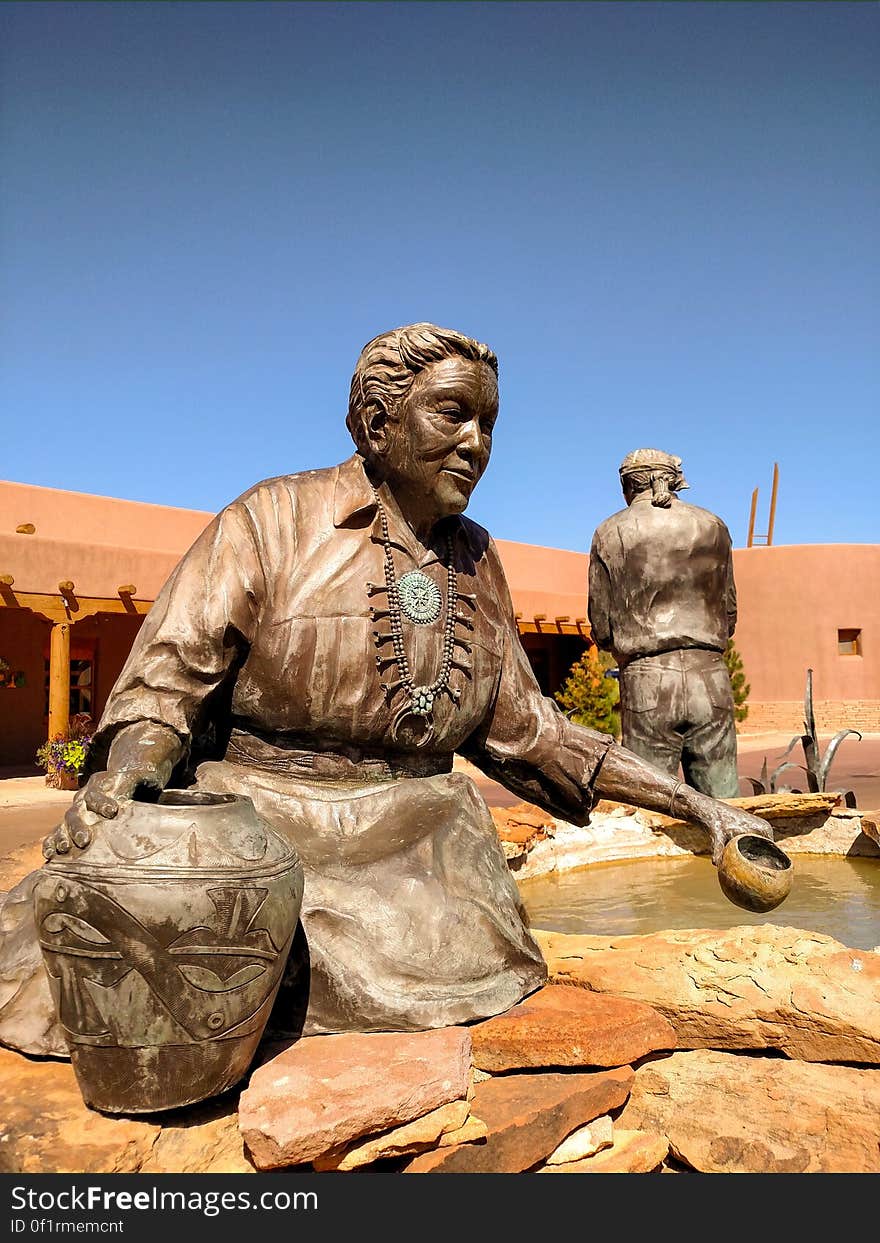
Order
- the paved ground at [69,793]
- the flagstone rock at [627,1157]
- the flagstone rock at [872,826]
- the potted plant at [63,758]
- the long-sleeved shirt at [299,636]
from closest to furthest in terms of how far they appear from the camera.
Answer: the flagstone rock at [627,1157] → the long-sleeved shirt at [299,636] → the flagstone rock at [872,826] → the paved ground at [69,793] → the potted plant at [63,758]

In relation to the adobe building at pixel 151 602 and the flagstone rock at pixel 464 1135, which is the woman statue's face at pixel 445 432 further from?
the adobe building at pixel 151 602

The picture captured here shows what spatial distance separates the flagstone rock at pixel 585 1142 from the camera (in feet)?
5.55

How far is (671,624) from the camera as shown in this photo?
15.9 ft

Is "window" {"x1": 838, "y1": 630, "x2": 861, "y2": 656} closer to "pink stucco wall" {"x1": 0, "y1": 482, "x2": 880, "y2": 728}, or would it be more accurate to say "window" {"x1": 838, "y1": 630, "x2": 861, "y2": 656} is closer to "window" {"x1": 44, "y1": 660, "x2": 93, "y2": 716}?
"pink stucco wall" {"x1": 0, "y1": 482, "x2": 880, "y2": 728}

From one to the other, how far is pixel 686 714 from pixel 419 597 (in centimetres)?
306

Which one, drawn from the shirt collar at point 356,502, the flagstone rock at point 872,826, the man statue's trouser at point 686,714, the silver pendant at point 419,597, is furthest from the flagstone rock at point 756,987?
the flagstone rock at point 872,826

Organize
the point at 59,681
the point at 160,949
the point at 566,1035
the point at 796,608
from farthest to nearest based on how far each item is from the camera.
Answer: the point at 796,608 < the point at 59,681 < the point at 566,1035 < the point at 160,949

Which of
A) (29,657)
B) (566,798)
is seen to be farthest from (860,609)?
(566,798)

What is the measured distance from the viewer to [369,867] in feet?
6.26

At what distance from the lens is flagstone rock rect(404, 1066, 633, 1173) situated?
5.11 ft

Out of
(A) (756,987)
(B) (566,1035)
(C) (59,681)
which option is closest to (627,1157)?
(B) (566,1035)

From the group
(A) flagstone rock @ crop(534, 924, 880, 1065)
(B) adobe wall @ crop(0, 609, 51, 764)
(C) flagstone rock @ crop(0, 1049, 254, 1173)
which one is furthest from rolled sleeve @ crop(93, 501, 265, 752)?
(B) adobe wall @ crop(0, 609, 51, 764)

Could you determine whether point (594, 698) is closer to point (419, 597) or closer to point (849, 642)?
point (419, 597)

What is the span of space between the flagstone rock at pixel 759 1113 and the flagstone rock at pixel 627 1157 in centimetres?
7
